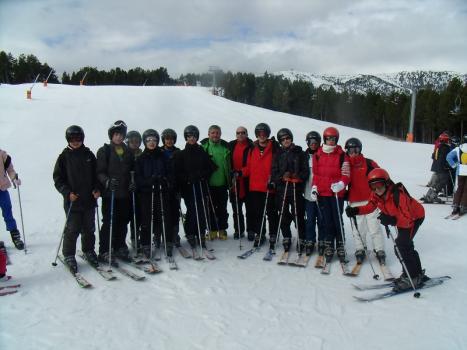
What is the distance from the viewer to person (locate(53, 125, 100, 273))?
570 cm

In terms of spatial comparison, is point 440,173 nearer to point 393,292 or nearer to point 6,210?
point 393,292

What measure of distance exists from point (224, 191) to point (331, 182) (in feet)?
7.18

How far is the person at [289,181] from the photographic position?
256 inches

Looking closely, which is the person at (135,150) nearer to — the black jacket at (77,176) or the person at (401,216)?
the black jacket at (77,176)

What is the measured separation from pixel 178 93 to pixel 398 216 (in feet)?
119

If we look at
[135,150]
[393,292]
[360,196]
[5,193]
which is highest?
[135,150]

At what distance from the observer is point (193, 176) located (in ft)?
22.2

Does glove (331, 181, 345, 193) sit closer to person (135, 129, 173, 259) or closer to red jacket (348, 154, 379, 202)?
red jacket (348, 154, 379, 202)

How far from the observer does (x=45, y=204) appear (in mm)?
10344

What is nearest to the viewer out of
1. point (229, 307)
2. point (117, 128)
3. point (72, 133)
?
point (229, 307)

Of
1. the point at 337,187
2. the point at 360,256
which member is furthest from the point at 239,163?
the point at 360,256

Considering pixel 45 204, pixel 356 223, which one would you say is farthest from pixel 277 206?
pixel 45 204

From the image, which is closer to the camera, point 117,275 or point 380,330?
point 380,330

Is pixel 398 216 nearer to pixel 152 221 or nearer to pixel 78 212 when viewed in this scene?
pixel 152 221
